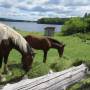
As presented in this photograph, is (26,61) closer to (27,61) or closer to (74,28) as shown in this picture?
(27,61)

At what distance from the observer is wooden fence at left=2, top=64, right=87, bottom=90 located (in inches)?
268

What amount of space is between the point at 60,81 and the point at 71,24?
122ft

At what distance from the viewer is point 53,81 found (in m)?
8.09

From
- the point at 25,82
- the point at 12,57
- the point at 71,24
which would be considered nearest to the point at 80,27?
the point at 71,24

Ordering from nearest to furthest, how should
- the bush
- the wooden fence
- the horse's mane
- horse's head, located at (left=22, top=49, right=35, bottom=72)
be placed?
the wooden fence, the horse's mane, horse's head, located at (left=22, top=49, right=35, bottom=72), the bush

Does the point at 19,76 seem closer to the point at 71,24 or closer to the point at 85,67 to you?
the point at 85,67

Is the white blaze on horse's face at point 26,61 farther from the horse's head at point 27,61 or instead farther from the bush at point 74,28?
the bush at point 74,28

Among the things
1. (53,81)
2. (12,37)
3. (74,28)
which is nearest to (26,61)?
(12,37)

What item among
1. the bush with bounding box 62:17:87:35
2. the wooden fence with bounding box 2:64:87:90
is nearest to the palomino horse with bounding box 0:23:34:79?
the wooden fence with bounding box 2:64:87:90

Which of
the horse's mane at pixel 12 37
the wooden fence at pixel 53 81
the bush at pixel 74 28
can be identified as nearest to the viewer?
the wooden fence at pixel 53 81

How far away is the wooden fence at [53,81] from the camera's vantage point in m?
6.82

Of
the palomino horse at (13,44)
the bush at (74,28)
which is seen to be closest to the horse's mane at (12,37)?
the palomino horse at (13,44)

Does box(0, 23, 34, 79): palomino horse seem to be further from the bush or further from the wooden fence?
the bush

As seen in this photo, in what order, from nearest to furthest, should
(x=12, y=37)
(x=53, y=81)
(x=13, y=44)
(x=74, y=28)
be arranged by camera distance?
(x=53, y=81)
(x=12, y=37)
(x=13, y=44)
(x=74, y=28)
